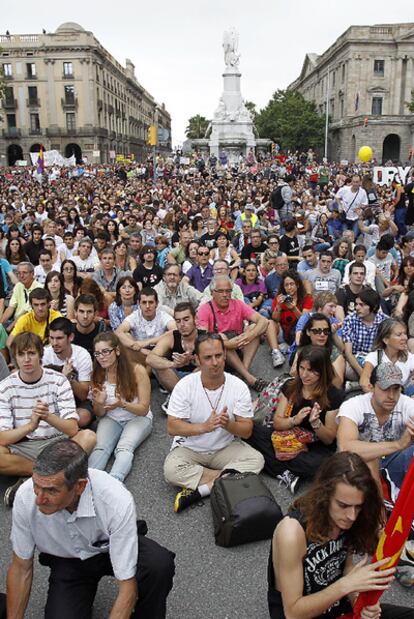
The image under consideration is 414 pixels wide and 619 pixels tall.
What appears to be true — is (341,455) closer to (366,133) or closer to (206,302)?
(206,302)

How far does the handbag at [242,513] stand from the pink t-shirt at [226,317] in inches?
108

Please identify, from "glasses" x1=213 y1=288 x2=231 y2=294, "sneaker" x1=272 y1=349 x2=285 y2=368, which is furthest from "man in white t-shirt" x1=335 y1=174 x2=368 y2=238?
"glasses" x1=213 y1=288 x2=231 y2=294

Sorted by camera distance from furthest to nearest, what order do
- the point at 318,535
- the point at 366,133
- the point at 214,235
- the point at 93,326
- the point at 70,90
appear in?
1. the point at 70,90
2. the point at 366,133
3. the point at 214,235
4. the point at 93,326
5. the point at 318,535

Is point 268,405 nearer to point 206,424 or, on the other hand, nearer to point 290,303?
point 206,424

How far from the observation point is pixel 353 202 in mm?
12125

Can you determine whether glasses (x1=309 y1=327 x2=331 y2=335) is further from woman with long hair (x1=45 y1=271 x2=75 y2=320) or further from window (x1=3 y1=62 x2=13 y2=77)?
window (x1=3 y1=62 x2=13 y2=77)

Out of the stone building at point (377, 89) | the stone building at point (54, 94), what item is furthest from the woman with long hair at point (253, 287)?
the stone building at point (54, 94)

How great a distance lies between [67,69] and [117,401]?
69932mm

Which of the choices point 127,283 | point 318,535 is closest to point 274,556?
point 318,535

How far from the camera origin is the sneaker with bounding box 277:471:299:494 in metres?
4.27

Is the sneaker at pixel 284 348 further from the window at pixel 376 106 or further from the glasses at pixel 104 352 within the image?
the window at pixel 376 106

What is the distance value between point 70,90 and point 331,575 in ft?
235

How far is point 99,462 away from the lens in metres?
4.52

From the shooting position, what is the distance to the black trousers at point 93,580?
2.83 m
